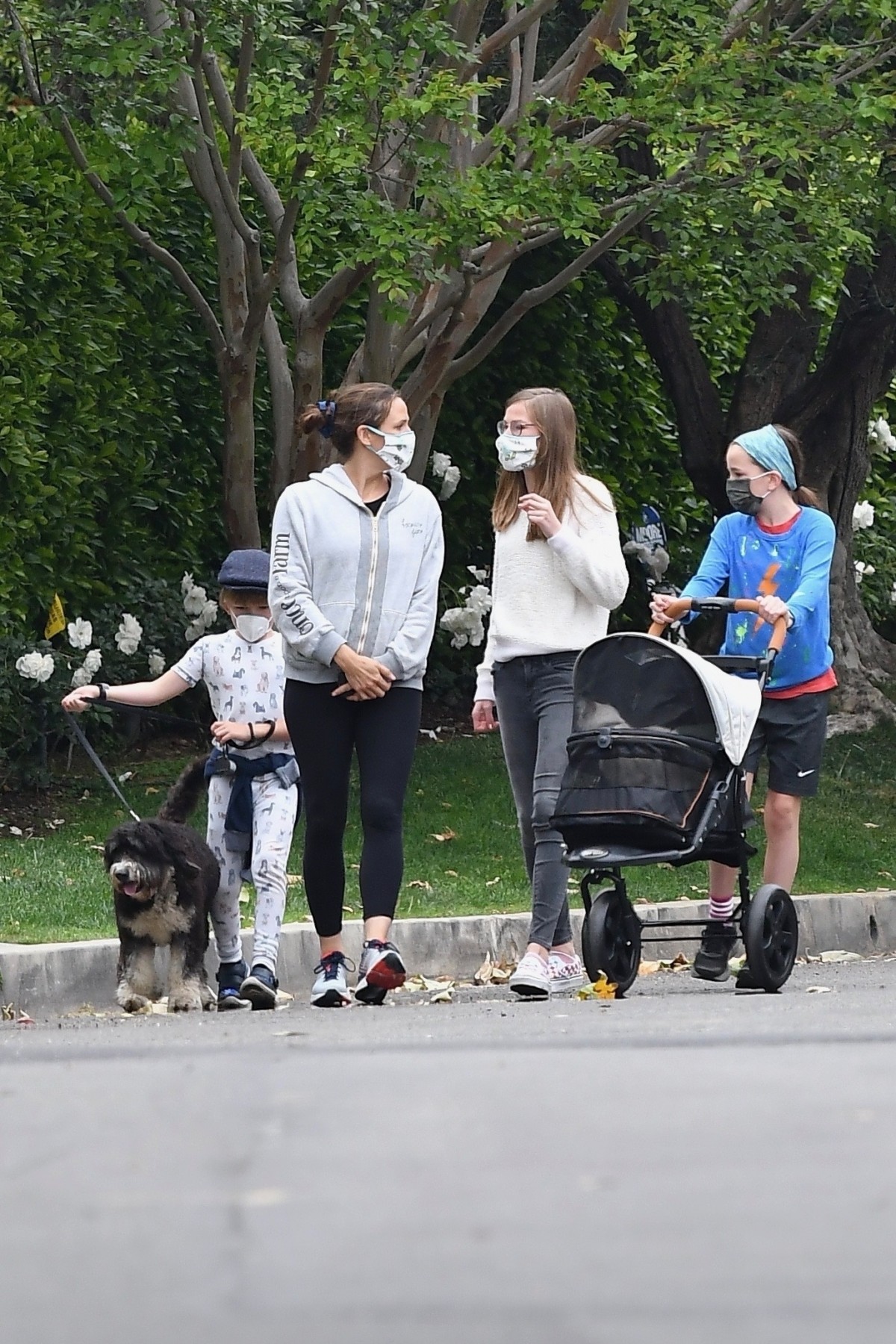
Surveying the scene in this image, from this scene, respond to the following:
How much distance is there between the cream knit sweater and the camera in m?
7.20

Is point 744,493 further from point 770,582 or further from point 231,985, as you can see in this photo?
point 231,985

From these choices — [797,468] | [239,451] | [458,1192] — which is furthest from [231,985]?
[239,451]

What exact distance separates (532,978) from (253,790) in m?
1.21

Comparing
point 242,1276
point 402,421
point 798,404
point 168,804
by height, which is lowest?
point 242,1276

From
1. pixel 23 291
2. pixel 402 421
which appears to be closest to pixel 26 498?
pixel 23 291

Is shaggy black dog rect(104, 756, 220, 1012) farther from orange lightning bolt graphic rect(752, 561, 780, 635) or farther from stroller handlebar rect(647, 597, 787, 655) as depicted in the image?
orange lightning bolt graphic rect(752, 561, 780, 635)

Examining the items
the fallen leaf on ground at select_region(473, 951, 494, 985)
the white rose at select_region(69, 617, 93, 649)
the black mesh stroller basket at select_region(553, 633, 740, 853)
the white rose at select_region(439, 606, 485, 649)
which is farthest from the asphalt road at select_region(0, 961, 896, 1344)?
the white rose at select_region(439, 606, 485, 649)

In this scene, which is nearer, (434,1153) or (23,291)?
(434,1153)

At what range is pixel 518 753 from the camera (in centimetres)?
743

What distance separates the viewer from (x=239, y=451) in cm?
1258

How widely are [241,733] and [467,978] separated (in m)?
1.72

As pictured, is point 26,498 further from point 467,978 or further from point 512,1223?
point 512,1223

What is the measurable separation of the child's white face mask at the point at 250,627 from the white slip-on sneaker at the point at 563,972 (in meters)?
1.50

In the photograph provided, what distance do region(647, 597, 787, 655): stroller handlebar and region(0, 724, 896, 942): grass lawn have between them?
212 cm
